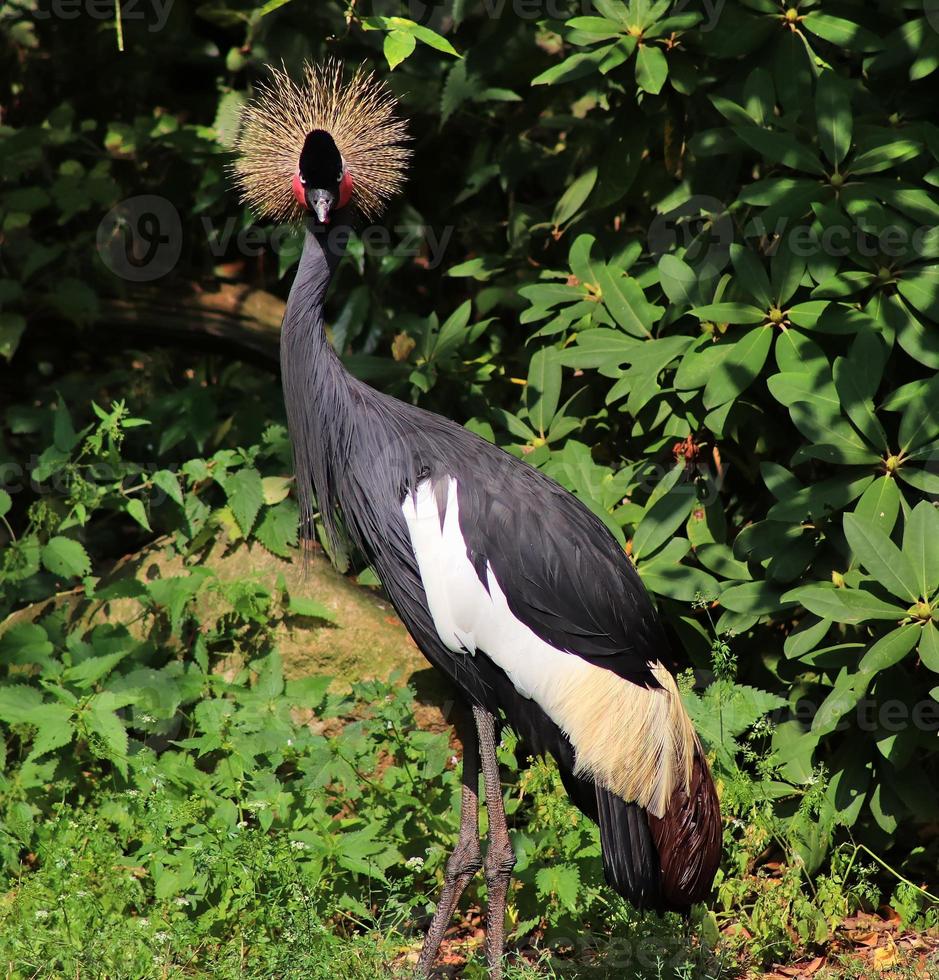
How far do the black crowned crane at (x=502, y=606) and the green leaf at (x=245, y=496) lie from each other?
0.96 meters

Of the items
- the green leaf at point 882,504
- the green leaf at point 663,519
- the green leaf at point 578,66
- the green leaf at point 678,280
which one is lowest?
the green leaf at point 663,519

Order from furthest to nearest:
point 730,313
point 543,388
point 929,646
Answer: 1. point 543,388
2. point 730,313
3. point 929,646

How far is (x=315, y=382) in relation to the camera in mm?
2779

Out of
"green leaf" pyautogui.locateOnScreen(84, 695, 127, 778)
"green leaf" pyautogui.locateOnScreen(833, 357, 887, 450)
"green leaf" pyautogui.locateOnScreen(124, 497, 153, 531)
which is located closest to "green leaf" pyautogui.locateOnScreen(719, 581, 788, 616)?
"green leaf" pyautogui.locateOnScreen(833, 357, 887, 450)

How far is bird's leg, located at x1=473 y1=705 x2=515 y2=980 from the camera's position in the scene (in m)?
2.68

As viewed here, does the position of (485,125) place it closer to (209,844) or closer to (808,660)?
(808,660)

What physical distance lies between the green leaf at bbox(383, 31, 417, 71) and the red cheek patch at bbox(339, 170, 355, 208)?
49 cm

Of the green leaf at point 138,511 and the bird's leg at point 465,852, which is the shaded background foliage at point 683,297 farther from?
the bird's leg at point 465,852

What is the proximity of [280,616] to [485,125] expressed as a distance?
6.05 feet

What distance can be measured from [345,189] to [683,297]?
100cm

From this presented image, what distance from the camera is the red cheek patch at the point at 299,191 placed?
2873 millimetres

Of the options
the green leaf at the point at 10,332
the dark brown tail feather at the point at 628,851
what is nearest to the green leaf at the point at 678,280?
the dark brown tail feather at the point at 628,851

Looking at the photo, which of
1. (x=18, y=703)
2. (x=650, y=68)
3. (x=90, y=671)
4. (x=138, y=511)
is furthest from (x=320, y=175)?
(x=18, y=703)

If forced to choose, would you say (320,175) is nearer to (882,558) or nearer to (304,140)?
(304,140)
